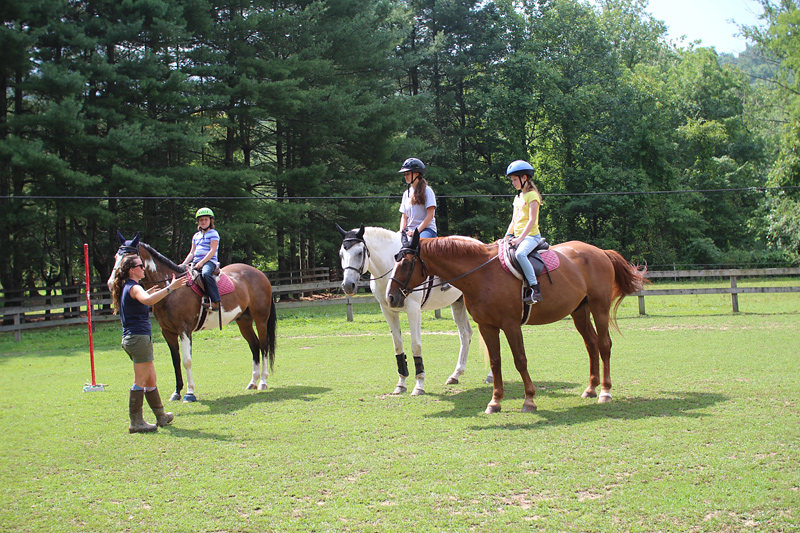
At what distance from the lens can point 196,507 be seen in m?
4.14

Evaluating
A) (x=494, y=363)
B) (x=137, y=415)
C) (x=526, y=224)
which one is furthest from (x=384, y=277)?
(x=137, y=415)

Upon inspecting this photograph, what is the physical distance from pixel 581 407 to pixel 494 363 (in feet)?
3.56

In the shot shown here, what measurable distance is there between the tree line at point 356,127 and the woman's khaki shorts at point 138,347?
12.8 metres

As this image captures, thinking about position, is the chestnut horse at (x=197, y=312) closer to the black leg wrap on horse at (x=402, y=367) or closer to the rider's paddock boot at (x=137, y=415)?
the rider's paddock boot at (x=137, y=415)

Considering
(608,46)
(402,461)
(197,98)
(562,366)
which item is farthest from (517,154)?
(402,461)

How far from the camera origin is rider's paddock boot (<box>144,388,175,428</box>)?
6555mm

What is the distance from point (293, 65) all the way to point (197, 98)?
4.87 metres

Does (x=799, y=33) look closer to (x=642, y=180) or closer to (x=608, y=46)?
(x=642, y=180)

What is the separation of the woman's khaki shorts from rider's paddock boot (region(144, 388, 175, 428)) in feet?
1.32

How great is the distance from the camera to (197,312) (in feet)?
28.3

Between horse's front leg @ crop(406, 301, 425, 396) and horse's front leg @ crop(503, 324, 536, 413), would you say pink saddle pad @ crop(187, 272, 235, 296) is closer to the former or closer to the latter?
horse's front leg @ crop(406, 301, 425, 396)

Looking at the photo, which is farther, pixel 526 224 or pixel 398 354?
pixel 398 354

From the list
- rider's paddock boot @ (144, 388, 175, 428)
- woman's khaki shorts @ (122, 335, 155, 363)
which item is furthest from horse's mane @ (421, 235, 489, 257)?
rider's paddock boot @ (144, 388, 175, 428)

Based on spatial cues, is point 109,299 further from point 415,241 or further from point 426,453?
point 426,453
